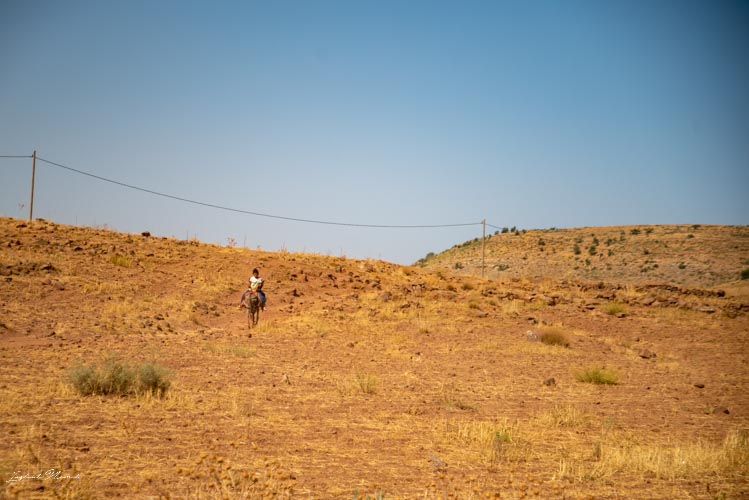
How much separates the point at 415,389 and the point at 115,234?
20810 millimetres

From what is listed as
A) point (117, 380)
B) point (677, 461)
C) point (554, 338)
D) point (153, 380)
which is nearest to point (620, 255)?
point (554, 338)

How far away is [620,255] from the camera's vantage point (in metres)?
56.8

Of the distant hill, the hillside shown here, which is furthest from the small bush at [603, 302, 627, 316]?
the distant hill

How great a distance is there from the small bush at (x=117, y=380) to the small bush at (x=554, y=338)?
12.8 meters

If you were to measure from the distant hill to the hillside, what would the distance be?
2074 centimetres

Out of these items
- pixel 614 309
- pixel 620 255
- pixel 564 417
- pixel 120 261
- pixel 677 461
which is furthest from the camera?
pixel 620 255

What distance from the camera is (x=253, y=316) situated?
19156 millimetres

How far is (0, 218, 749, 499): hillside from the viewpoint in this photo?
6430 mm

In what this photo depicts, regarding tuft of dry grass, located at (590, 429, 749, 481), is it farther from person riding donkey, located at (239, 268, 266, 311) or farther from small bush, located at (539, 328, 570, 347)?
person riding donkey, located at (239, 268, 266, 311)

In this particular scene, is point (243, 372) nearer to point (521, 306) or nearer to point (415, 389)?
point (415, 389)

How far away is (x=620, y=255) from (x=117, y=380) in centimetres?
5524

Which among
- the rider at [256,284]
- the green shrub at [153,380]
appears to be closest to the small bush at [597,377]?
the green shrub at [153,380]

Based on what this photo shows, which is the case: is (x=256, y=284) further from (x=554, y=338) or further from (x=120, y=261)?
(x=554, y=338)

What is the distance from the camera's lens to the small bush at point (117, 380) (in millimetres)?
9492
